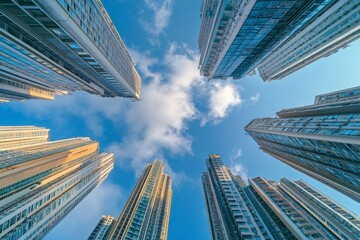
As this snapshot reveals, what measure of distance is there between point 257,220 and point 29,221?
252ft

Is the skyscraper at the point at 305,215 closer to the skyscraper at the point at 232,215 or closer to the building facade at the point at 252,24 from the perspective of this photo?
the skyscraper at the point at 232,215

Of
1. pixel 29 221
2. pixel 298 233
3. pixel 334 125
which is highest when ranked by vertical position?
pixel 334 125

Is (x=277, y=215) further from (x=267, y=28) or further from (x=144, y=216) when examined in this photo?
(x=267, y=28)

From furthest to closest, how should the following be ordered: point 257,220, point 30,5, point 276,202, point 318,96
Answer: point 318,96 < point 276,202 < point 257,220 < point 30,5

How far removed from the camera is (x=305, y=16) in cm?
4138

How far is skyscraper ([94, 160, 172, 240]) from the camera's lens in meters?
69.6

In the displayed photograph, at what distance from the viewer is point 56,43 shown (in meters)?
41.3

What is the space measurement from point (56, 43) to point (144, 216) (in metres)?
71.1

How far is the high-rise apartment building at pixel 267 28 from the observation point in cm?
3859

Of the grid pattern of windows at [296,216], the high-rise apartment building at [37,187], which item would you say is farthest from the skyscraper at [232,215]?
the high-rise apartment building at [37,187]

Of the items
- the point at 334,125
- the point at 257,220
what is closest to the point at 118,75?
the point at 334,125

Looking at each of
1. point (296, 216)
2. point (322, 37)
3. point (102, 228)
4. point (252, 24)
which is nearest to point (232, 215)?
point (296, 216)

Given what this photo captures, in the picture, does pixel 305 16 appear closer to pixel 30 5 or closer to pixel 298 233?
pixel 30 5

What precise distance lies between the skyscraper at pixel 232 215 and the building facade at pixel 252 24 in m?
54.3
